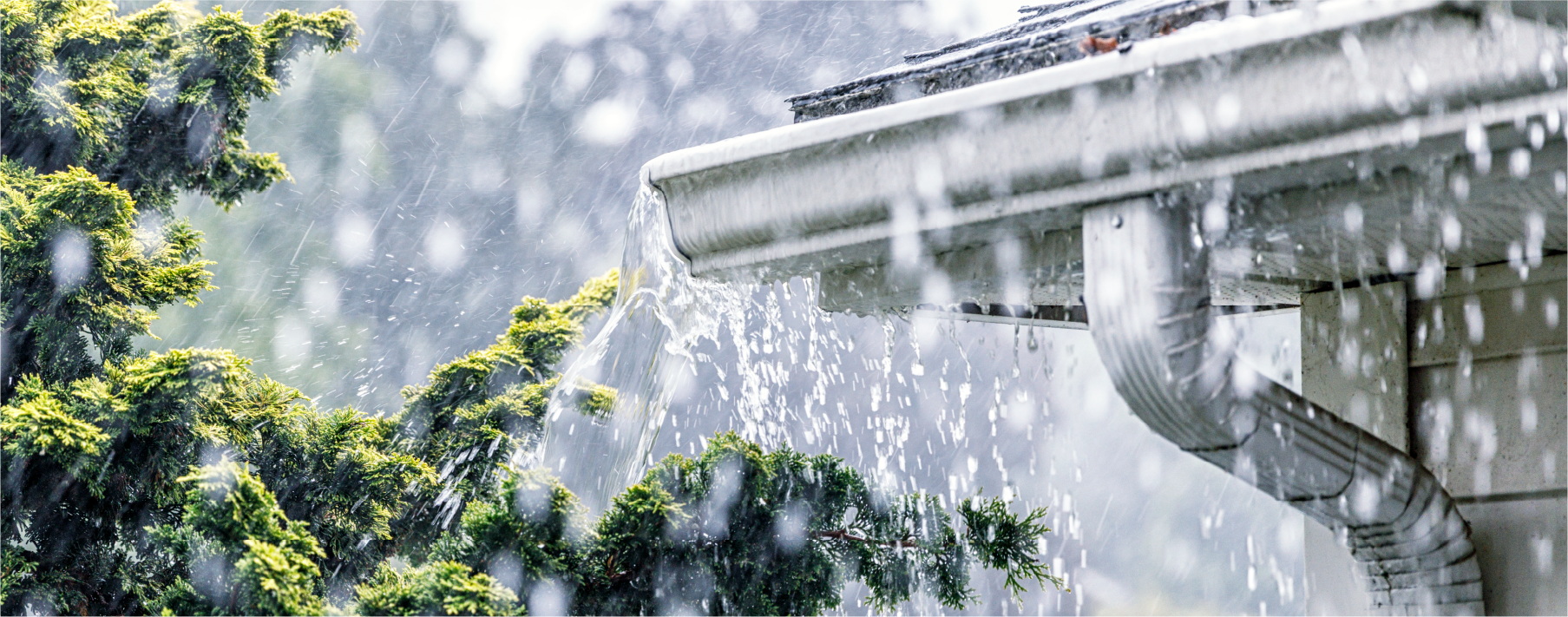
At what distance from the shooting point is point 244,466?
2830 mm

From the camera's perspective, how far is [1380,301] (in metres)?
2.38

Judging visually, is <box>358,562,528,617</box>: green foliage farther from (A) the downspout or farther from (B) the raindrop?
(B) the raindrop

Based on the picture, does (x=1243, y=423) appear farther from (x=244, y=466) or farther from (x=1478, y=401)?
(x=244, y=466)

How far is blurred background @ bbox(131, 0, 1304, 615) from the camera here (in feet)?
37.4

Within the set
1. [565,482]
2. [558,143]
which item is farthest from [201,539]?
[558,143]

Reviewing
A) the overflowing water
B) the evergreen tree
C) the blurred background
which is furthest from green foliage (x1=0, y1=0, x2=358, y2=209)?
the blurred background

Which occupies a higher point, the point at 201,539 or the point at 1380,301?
the point at 1380,301

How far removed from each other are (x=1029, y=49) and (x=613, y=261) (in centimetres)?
1108

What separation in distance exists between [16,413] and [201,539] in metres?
1.04

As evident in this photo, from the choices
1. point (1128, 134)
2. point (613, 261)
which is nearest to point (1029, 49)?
point (1128, 134)

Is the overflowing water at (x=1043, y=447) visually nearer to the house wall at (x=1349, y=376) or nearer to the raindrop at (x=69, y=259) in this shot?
the raindrop at (x=69, y=259)

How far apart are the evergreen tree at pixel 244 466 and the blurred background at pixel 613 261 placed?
22.1ft

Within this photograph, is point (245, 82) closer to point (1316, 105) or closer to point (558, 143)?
point (1316, 105)

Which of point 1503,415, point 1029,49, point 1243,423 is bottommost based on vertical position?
point 1243,423
